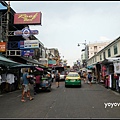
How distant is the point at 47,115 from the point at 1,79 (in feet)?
28.2

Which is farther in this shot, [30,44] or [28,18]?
[28,18]

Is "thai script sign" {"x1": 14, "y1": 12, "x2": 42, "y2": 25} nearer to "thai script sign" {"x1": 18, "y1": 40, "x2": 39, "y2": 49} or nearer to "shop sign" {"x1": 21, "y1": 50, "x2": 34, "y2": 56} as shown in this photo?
"thai script sign" {"x1": 18, "y1": 40, "x2": 39, "y2": 49}

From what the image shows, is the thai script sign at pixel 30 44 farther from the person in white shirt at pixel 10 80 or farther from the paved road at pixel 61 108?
the paved road at pixel 61 108

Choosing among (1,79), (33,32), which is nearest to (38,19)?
(33,32)

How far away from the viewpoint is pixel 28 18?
20.6 metres

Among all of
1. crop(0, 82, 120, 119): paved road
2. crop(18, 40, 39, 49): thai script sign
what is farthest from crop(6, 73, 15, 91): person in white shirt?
crop(18, 40, 39, 49): thai script sign

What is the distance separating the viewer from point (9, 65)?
14281 mm

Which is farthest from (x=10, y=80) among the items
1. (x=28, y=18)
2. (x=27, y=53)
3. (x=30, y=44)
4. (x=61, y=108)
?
(x=28, y=18)

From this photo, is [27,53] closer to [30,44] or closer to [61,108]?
[30,44]

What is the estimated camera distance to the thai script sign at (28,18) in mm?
20200

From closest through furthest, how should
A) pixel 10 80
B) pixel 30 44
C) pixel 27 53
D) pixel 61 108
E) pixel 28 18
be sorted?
1. pixel 61 108
2. pixel 10 80
3. pixel 30 44
4. pixel 27 53
5. pixel 28 18

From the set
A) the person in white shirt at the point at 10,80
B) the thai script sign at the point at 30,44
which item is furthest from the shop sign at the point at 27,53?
the person in white shirt at the point at 10,80

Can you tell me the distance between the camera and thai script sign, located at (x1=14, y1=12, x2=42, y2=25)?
20200 millimetres

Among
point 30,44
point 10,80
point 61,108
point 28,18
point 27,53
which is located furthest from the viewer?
point 28,18
